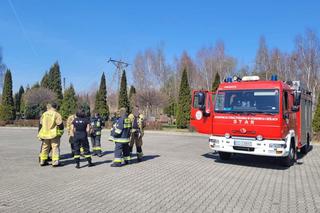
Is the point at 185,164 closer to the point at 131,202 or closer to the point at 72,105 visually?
the point at 131,202

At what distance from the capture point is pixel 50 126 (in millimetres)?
9445

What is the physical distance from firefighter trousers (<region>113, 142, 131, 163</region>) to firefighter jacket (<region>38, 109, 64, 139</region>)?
5.90ft

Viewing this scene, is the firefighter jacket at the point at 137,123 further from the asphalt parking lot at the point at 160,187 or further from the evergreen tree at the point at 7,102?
the evergreen tree at the point at 7,102

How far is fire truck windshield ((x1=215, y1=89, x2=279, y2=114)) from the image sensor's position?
9539mm

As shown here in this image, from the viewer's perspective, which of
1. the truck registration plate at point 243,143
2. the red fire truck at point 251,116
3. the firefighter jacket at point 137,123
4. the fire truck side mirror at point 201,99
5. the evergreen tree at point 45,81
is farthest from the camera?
the evergreen tree at point 45,81

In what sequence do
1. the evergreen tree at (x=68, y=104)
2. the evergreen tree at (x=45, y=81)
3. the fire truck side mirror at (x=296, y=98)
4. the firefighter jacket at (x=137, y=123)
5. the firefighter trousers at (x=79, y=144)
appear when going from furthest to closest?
the evergreen tree at (x=45, y=81) < the evergreen tree at (x=68, y=104) < the firefighter jacket at (x=137, y=123) < the fire truck side mirror at (x=296, y=98) < the firefighter trousers at (x=79, y=144)

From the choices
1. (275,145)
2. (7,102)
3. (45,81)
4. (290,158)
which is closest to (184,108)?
(290,158)

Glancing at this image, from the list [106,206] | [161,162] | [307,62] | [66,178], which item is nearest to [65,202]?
[106,206]

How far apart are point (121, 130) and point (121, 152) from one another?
68 centimetres

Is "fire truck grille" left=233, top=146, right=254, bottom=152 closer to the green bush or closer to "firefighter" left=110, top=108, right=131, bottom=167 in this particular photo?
"firefighter" left=110, top=108, right=131, bottom=167

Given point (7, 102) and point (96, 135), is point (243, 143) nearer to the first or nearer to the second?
point (96, 135)

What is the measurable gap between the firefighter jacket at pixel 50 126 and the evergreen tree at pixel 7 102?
1198 inches

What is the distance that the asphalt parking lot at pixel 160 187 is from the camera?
225 inches

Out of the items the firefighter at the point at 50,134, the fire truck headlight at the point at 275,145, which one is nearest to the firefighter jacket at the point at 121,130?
the firefighter at the point at 50,134
